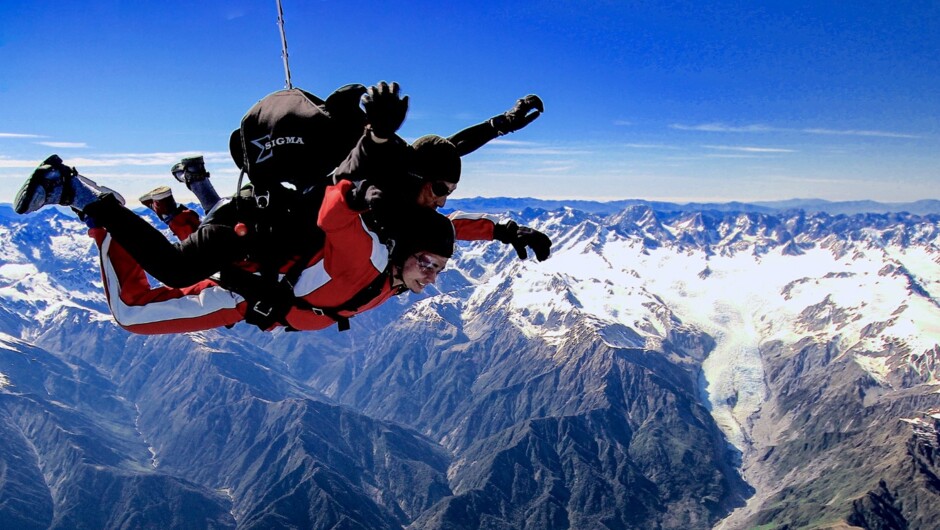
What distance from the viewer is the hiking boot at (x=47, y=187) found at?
554 cm

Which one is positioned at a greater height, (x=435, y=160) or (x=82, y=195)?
(x=435, y=160)

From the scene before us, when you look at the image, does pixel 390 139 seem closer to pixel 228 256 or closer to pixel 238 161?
pixel 228 256

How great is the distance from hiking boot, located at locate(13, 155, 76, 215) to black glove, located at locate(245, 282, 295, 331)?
1.97m

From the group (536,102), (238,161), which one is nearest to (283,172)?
(238,161)

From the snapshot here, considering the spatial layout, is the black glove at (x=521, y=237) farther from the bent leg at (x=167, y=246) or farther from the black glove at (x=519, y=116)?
the bent leg at (x=167, y=246)

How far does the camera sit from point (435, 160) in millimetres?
6133

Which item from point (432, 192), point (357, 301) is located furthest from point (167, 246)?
point (432, 192)

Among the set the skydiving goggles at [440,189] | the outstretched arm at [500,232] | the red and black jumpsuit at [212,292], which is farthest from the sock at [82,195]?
the outstretched arm at [500,232]

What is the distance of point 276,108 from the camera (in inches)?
252

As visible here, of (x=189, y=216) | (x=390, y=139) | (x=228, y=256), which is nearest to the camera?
(x=390, y=139)

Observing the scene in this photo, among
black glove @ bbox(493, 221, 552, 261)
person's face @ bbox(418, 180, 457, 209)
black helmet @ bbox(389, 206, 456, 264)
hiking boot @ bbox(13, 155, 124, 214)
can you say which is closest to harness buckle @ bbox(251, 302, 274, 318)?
black helmet @ bbox(389, 206, 456, 264)

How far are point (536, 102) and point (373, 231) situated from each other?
3.67 m

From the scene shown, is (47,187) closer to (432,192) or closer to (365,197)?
(365,197)

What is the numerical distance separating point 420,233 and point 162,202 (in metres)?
4.20
